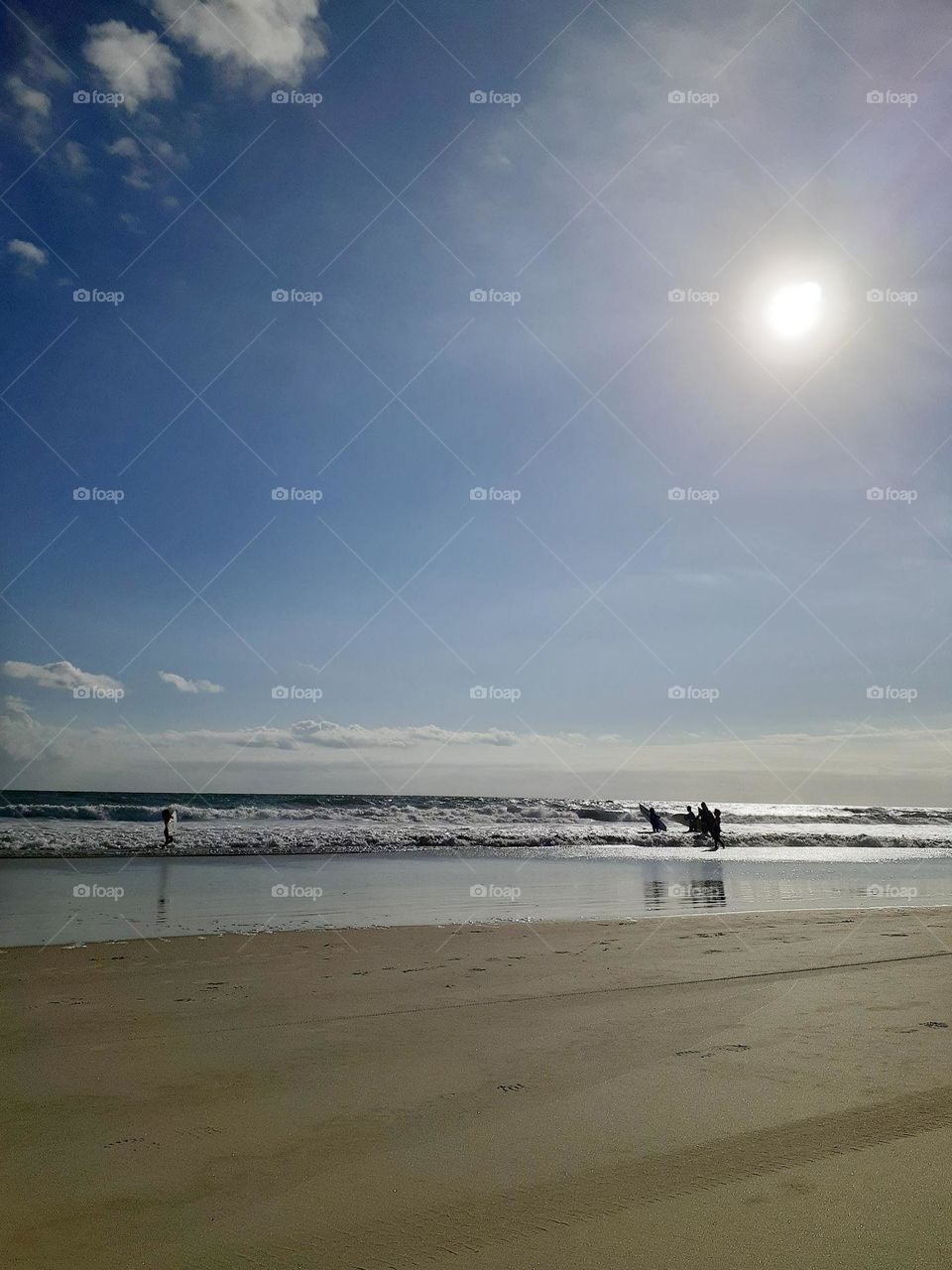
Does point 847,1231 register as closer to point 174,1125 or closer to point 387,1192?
point 387,1192

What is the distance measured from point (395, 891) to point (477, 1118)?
12.7 meters

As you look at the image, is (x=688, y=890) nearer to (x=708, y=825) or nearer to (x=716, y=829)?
(x=716, y=829)

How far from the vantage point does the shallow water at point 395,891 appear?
12508 mm

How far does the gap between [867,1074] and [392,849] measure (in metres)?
25.0

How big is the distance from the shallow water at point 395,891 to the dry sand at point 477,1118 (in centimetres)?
391

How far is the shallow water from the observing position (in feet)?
41.0

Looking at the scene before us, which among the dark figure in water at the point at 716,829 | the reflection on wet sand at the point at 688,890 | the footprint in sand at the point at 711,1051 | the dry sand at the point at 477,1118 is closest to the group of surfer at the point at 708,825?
the dark figure in water at the point at 716,829

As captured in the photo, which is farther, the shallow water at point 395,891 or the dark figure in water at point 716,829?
the dark figure in water at point 716,829

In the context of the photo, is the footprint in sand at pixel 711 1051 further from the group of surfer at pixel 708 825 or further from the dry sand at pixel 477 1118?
the group of surfer at pixel 708 825

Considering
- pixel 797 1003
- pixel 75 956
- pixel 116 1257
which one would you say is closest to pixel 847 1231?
pixel 116 1257

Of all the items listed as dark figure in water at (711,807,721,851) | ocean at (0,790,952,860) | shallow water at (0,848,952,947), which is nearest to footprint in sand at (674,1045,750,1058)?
shallow water at (0,848,952,947)

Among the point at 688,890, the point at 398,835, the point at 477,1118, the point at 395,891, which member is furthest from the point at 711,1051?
the point at 398,835

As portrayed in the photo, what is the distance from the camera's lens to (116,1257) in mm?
3227

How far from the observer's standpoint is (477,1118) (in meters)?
4.58
